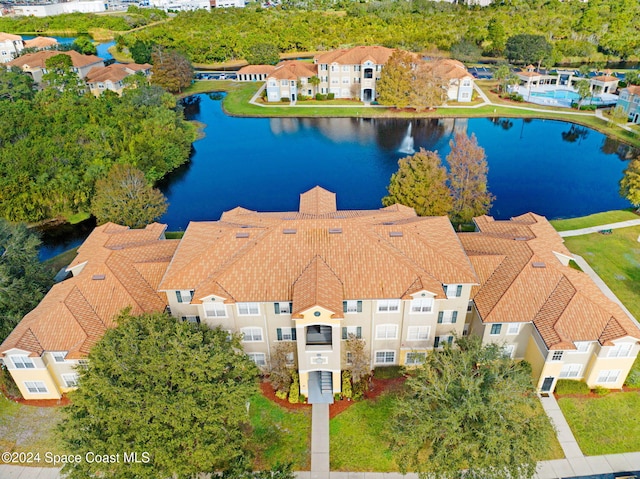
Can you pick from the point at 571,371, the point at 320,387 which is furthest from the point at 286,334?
the point at 571,371

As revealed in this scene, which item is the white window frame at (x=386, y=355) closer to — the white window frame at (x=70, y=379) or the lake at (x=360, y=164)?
the white window frame at (x=70, y=379)

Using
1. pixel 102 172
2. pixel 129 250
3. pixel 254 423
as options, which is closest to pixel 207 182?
pixel 102 172

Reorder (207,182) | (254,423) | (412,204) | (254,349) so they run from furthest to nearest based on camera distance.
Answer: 1. (207,182)
2. (412,204)
3. (254,349)
4. (254,423)

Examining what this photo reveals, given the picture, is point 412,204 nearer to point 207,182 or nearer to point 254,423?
point 254,423

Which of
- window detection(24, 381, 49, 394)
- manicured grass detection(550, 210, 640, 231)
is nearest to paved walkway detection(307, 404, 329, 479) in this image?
window detection(24, 381, 49, 394)

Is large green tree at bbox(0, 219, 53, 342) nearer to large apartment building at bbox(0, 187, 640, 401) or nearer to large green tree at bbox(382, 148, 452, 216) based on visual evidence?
large apartment building at bbox(0, 187, 640, 401)

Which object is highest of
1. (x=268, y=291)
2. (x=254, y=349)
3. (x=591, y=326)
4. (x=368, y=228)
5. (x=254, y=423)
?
(x=368, y=228)
